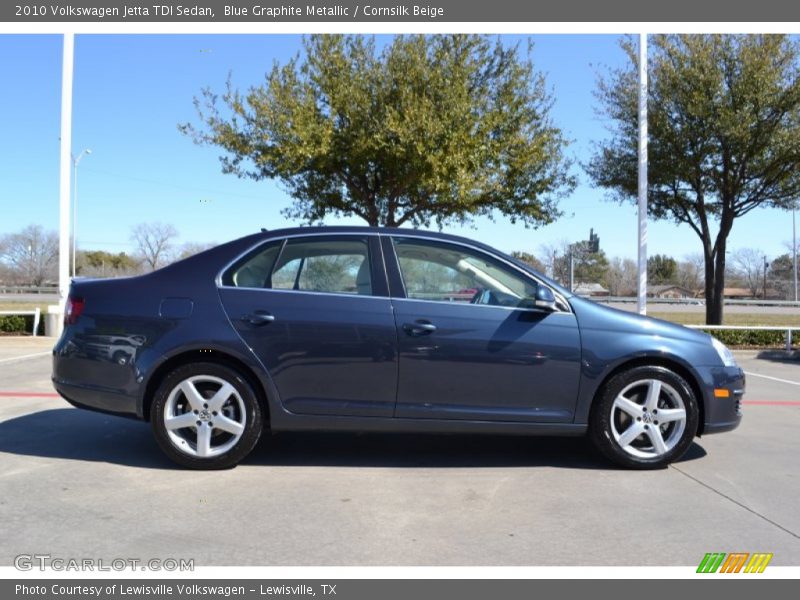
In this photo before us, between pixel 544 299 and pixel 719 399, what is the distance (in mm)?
1524

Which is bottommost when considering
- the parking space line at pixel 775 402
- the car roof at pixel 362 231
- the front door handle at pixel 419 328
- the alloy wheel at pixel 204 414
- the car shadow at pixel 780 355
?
the parking space line at pixel 775 402

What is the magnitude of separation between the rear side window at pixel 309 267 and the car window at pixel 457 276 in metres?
0.31

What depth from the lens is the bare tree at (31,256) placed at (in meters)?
60.9

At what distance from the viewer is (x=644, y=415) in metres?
4.93

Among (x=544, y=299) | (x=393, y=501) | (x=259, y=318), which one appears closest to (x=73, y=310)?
(x=259, y=318)

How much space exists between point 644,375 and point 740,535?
1.34 m

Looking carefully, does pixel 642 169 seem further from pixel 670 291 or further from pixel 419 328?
pixel 670 291

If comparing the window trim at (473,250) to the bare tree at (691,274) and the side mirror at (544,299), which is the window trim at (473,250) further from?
the bare tree at (691,274)

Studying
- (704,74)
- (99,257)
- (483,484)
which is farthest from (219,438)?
(99,257)

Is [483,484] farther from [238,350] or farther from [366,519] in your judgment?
[238,350]

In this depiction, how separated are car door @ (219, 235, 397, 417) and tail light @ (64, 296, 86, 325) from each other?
109cm

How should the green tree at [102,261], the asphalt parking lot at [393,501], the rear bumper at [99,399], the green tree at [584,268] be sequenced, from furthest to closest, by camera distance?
the green tree at [102,261] < the green tree at [584,268] < the rear bumper at [99,399] < the asphalt parking lot at [393,501]

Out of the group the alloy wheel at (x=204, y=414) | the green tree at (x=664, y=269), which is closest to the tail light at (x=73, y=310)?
the alloy wheel at (x=204, y=414)

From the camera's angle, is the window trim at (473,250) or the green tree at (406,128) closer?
the window trim at (473,250)
